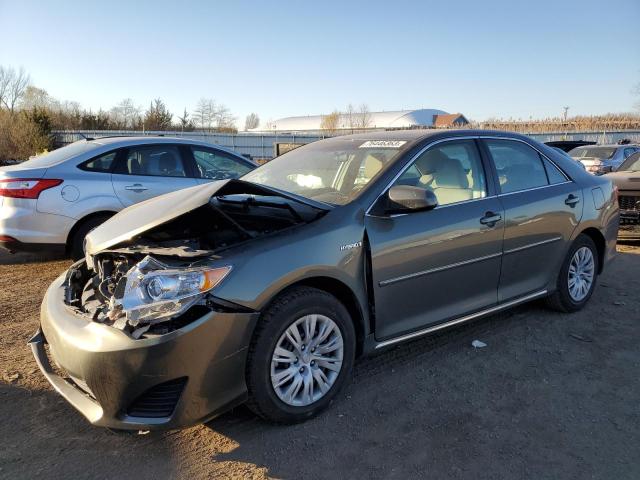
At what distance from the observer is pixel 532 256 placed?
4.16m

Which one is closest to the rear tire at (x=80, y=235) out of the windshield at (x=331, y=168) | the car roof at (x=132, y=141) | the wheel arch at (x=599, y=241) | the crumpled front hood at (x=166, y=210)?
the car roof at (x=132, y=141)

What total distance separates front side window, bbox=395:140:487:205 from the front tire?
1.11 m

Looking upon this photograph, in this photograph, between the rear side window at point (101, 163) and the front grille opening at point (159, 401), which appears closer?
the front grille opening at point (159, 401)

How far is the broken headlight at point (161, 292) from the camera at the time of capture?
247 centimetres

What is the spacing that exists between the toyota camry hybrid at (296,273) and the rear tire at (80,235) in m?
2.54

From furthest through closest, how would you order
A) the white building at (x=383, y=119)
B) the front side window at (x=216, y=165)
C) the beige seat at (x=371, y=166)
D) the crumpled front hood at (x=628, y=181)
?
the white building at (x=383, y=119), the crumpled front hood at (x=628, y=181), the front side window at (x=216, y=165), the beige seat at (x=371, y=166)

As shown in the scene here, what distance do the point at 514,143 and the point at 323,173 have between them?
68.4 inches

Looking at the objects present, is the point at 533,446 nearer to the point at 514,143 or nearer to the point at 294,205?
the point at 294,205

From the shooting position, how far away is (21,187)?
216 inches

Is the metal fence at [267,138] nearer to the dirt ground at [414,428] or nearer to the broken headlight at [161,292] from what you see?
the dirt ground at [414,428]

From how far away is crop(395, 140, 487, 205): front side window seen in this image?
3599 mm

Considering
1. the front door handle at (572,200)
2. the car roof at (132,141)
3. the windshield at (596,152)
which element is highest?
the car roof at (132,141)

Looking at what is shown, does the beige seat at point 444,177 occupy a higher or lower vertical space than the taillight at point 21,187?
higher

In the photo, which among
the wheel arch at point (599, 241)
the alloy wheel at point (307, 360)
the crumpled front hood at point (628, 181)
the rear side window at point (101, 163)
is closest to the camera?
the alloy wheel at point (307, 360)
